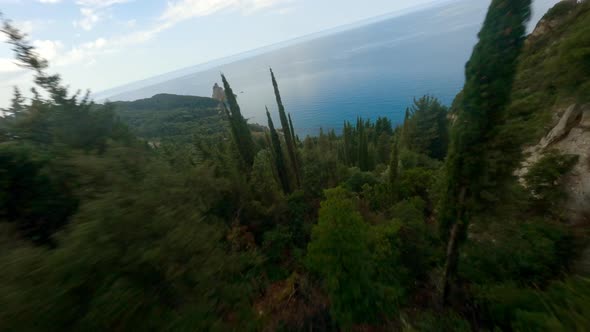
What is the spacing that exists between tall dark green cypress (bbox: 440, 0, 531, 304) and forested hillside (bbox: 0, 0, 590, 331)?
0.16 ft

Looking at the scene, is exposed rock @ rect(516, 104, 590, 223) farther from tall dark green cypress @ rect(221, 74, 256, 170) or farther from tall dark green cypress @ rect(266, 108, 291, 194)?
tall dark green cypress @ rect(221, 74, 256, 170)

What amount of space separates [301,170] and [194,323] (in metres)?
19.8

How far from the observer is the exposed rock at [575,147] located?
11227mm

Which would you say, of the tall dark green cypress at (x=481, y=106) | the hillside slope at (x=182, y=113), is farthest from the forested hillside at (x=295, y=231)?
the hillside slope at (x=182, y=113)

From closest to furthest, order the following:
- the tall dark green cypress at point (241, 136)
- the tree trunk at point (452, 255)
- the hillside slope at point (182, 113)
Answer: the tree trunk at point (452, 255)
the tall dark green cypress at point (241, 136)
the hillside slope at point (182, 113)

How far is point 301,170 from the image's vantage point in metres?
23.3

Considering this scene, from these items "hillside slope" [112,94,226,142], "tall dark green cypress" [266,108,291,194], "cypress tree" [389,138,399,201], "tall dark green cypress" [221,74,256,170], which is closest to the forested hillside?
"cypress tree" [389,138,399,201]

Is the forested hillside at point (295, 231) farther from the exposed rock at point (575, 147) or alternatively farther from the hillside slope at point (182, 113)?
the hillside slope at point (182, 113)

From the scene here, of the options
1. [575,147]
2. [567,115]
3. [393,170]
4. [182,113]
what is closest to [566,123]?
[567,115]

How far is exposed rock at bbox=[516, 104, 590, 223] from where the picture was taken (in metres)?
11.2

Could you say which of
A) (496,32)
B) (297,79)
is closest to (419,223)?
(496,32)

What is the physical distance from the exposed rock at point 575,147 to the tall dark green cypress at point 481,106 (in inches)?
104

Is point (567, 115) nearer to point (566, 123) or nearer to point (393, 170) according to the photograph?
point (566, 123)

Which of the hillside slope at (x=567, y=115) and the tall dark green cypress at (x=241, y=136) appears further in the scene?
the tall dark green cypress at (x=241, y=136)
